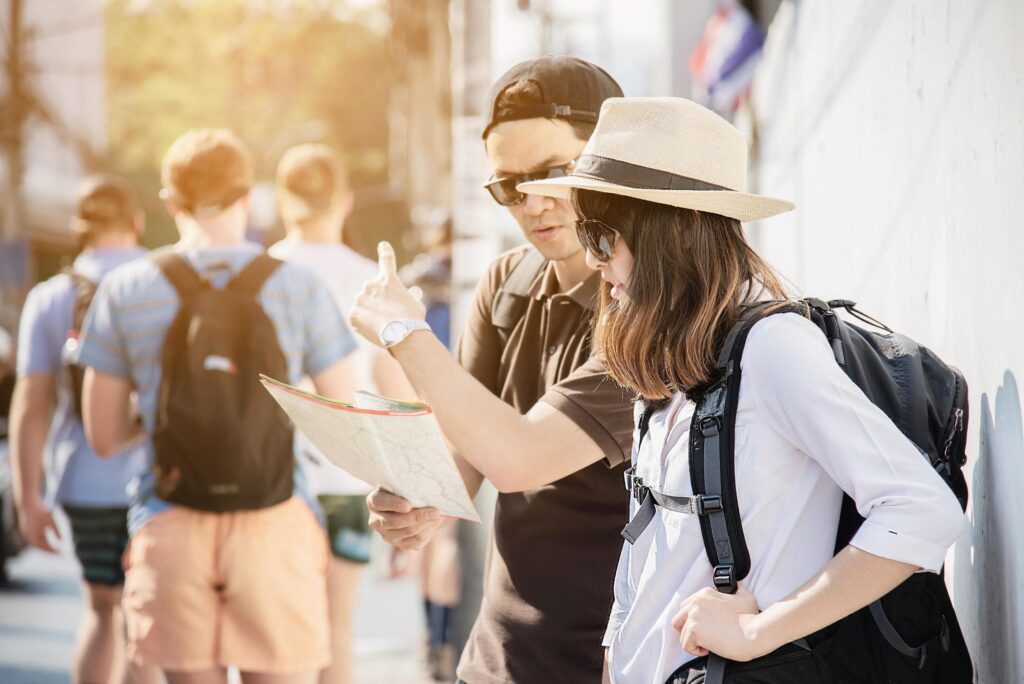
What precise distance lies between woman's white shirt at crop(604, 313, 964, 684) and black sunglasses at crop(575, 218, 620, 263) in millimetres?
279

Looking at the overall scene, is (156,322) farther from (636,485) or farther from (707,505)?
(707,505)

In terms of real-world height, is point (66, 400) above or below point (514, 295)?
below

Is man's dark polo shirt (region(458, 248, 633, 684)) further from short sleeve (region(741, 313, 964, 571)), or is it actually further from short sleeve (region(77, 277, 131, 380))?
short sleeve (region(77, 277, 131, 380))

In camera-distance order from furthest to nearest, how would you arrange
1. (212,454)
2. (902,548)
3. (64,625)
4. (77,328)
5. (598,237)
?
(64,625) < (77,328) < (212,454) < (598,237) < (902,548)

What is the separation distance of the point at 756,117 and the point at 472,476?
6325mm

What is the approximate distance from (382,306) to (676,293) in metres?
0.73

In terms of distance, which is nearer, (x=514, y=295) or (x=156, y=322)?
(x=514, y=295)

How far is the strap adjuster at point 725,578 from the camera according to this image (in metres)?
1.86

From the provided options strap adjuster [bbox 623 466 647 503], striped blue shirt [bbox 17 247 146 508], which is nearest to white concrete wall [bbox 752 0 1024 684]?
strap adjuster [bbox 623 466 647 503]

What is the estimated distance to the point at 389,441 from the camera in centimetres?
242

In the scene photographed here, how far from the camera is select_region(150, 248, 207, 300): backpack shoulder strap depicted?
4047 millimetres

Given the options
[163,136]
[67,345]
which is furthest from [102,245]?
[163,136]

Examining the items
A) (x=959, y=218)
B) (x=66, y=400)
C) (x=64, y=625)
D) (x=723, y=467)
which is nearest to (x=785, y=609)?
(x=723, y=467)

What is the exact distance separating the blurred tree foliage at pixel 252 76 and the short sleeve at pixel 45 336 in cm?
4297
